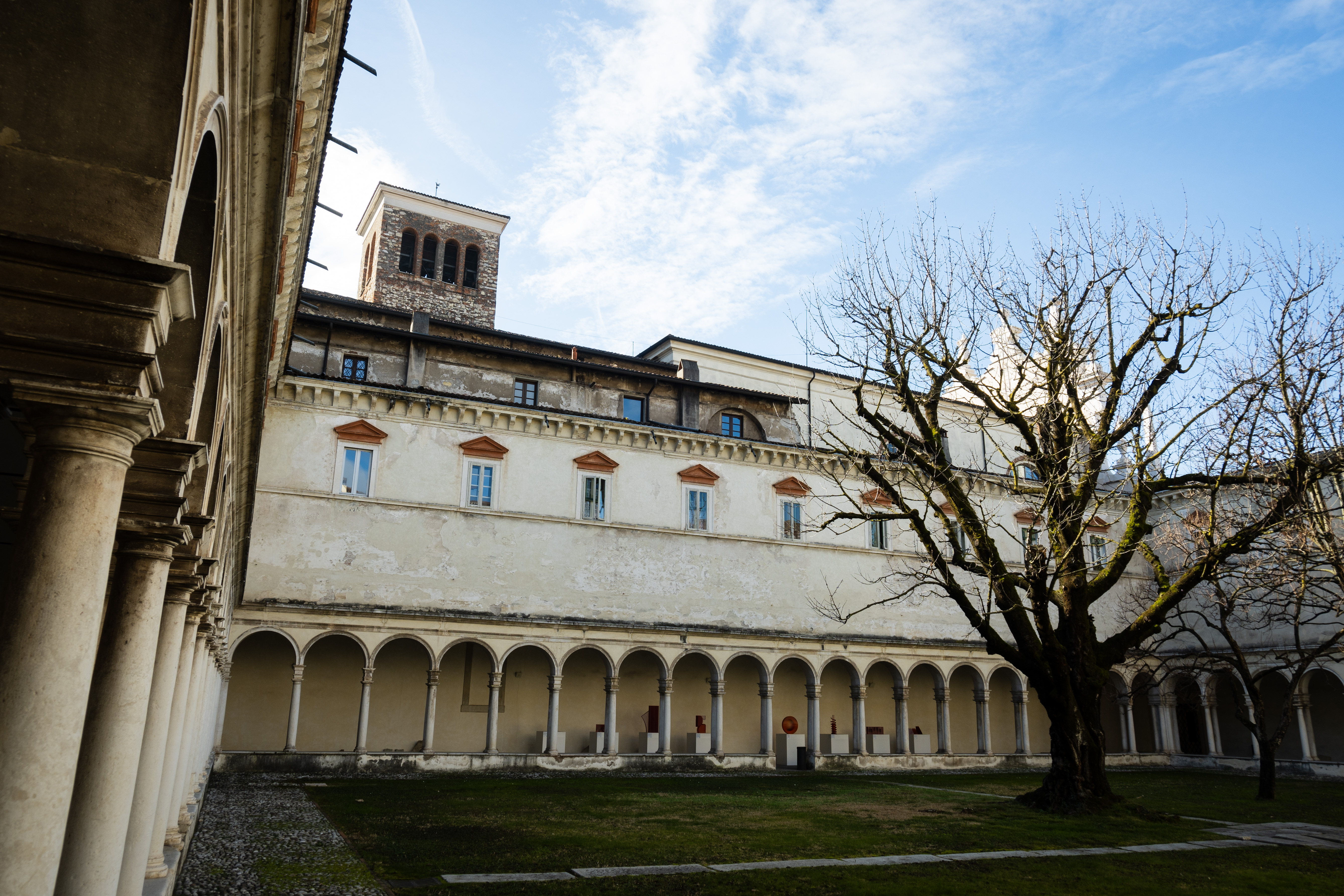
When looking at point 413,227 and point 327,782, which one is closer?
point 327,782

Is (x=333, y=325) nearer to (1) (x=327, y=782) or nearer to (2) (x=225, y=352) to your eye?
(1) (x=327, y=782)

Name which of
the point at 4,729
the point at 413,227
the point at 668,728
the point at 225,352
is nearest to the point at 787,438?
the point at 668,728

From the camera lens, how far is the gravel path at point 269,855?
839 cm

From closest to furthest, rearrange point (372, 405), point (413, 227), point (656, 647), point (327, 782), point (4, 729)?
1. point (4, 729)
2. point (327, 782)
3. point (372, 405)
4. point (656, 647)
5. point (413, 227)

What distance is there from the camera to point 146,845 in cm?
576

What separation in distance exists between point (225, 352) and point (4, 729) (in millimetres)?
3902

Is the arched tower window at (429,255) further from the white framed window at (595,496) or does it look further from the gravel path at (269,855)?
the gravel path at (269,855)

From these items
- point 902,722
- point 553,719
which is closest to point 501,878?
point 553,719

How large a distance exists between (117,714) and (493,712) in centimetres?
2007

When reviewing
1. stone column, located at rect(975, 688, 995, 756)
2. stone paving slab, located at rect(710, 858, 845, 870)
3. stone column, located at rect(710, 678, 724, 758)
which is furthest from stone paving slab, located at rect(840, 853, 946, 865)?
stone column, located at rect(975, 688, 995, 756)

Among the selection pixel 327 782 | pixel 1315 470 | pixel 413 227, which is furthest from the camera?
Answer: pixel 413 227

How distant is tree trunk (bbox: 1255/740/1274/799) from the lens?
19.8m

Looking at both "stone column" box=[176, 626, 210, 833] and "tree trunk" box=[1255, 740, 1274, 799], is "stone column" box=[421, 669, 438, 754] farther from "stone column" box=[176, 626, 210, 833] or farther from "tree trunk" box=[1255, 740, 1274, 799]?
"tree trunk" box=[1255, 740, 1274, 799]

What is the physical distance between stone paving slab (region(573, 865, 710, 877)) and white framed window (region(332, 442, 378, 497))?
1619 centimetres
